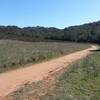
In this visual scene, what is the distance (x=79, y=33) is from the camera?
4911 inches

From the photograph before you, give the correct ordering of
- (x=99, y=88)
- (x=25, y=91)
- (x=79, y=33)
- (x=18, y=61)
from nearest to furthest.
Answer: (x=25, y=91), (x=99, y=88), (x=18, y=61), (x=79, y=33)

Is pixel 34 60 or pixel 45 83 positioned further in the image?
pixel 34 60

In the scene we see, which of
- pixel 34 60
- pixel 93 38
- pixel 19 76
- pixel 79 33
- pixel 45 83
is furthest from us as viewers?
pixel 79 33

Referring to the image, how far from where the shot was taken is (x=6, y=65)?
66.3 ft

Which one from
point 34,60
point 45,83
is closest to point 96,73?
point 45,83

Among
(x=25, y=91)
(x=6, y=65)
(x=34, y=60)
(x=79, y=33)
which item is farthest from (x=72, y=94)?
(x=79, y=33)

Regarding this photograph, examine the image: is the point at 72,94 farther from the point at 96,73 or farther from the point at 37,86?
the point at 96,73

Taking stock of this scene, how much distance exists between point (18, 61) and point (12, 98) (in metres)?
11.8

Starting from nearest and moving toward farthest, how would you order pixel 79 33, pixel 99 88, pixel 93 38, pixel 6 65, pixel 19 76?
pixel 99 88, pixel 19 76, pixel 6 65, pixel 93 38, pixel 79 33

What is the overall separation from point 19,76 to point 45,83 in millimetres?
2854

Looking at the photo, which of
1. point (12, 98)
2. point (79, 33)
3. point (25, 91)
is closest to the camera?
point (12, 98)

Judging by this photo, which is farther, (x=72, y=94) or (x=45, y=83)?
(x=45, y=83)

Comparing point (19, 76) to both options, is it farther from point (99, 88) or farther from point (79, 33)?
point (79, 33)

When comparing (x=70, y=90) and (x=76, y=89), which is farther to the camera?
(x=76, y=89)
